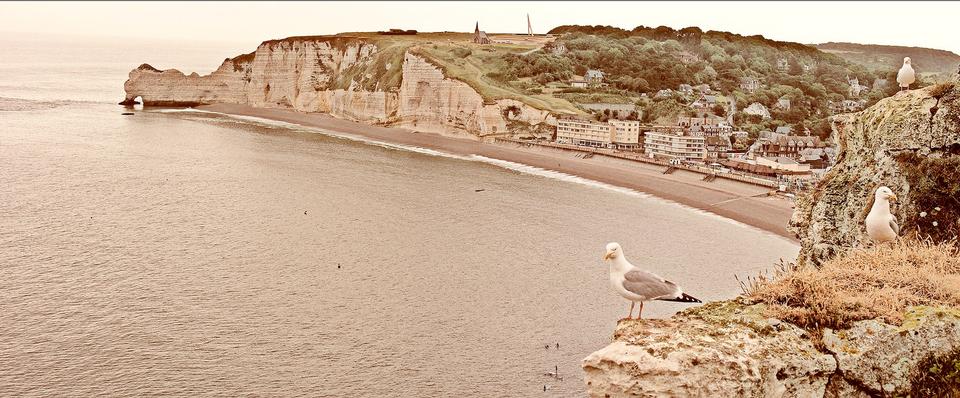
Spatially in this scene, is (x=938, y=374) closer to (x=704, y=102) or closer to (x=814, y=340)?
(x=814, y=340)

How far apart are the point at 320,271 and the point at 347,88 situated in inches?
3055

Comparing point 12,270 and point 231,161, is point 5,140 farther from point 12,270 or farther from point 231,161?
point 12,270

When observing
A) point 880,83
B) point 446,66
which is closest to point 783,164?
point 446,66

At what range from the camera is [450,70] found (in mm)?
93500

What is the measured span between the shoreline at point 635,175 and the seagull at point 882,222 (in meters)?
30.9

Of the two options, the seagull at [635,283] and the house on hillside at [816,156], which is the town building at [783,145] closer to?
the house on hillside at [816,156]

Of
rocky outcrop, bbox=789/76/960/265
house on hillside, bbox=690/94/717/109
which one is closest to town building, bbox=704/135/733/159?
house on hillside, bbox=690/94/717/109

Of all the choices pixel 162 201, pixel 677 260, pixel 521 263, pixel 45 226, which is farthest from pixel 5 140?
pixel 677 260

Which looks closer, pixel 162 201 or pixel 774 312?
pixel 774 312

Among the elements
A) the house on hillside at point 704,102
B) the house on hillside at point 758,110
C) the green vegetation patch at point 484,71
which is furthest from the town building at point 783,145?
the green vegetation patch at point 484,71

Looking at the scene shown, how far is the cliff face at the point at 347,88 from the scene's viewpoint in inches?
3514

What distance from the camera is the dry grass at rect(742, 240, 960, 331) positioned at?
889 cm

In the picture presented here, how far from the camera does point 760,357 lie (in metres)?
8.27

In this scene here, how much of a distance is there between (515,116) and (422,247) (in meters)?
50.1
